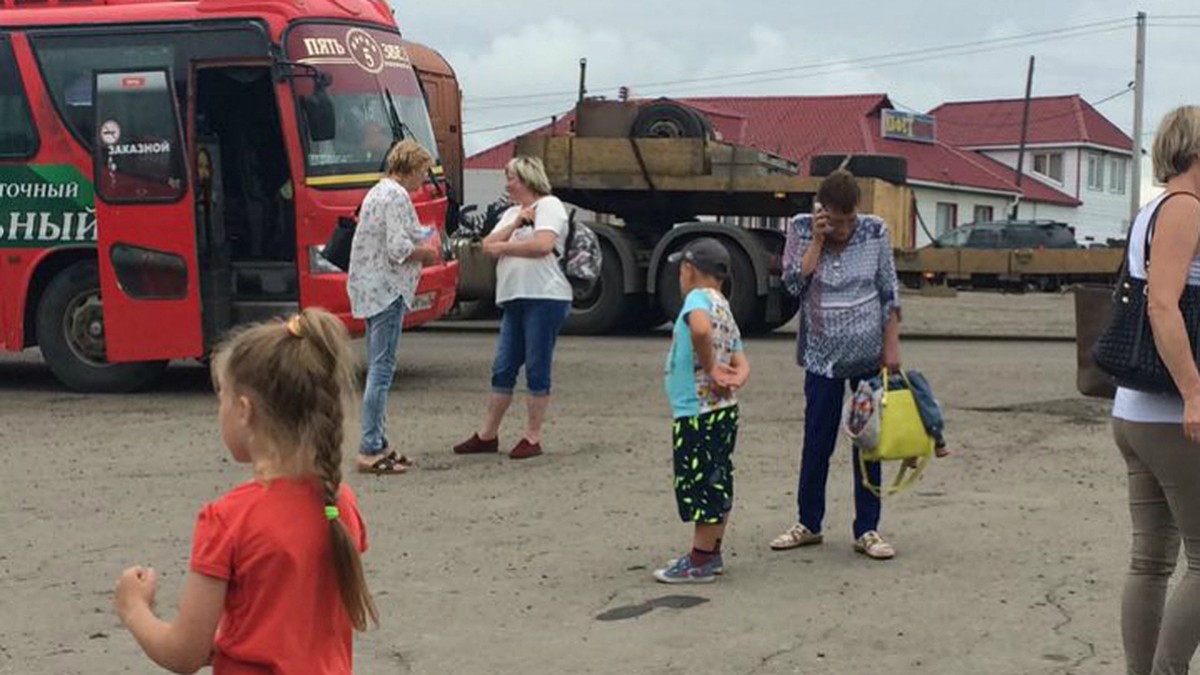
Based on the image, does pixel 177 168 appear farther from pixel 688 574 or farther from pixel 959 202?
pixel 959 202

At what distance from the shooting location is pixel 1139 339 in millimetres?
4453

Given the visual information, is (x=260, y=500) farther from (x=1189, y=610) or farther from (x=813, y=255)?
(x=813, y=255)

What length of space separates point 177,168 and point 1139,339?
9413 mm

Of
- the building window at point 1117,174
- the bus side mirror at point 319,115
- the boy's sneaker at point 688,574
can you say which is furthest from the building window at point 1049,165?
the boy's sneaker at point 688,574

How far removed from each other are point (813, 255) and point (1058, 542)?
1782mm

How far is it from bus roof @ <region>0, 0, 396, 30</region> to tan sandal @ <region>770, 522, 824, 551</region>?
710cm

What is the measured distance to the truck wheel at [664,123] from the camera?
19328mm

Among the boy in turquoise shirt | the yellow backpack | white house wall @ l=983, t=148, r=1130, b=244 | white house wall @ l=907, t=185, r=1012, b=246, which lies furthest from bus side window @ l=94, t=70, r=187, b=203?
white house wall @ l=983, t=148, r=1130, b=244

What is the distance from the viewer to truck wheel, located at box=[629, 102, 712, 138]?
19.3 metres

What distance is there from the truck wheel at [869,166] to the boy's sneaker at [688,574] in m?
13.2

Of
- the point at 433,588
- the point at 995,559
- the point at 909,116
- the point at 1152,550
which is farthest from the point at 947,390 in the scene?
the point at 909,116

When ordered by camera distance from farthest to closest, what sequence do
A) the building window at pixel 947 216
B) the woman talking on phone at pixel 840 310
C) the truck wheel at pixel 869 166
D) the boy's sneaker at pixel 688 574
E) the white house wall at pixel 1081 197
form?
1. the white house wall at pixel 1081 197
2. the building window at pixel 947 216
3. the truck wheel at pixel 869 166
4. the woman talking on phone at pixel 840 310
5. the boy's sneaker at pixel 688 574

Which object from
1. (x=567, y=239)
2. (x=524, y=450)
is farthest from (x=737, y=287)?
(x=524, y=450)

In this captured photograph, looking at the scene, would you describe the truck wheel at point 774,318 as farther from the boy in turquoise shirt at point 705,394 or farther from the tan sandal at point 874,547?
the boy in turquoise shirt at point 705,394
